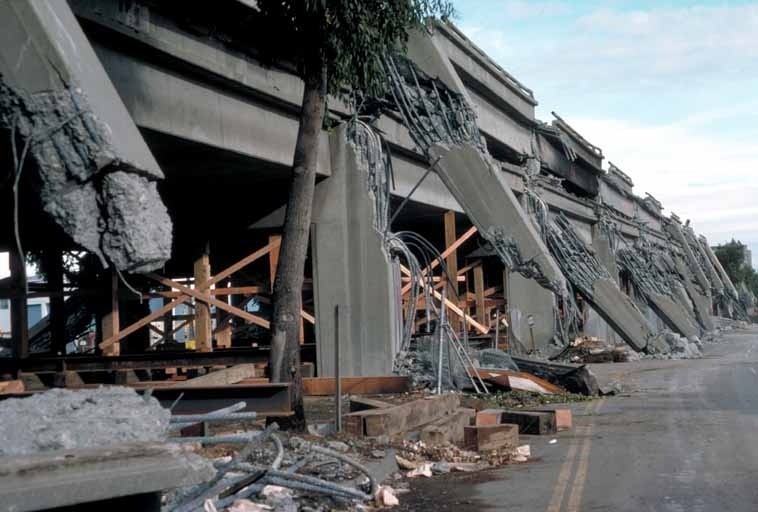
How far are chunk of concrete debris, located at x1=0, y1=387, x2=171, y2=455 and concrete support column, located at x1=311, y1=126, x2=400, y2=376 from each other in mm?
14596

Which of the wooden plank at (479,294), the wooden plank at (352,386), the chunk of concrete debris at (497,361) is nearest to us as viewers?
the wooden plank at (352,386)

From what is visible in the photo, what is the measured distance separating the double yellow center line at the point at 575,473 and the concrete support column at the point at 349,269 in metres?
7.08

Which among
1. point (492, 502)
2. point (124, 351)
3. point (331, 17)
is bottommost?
point (492, 502)

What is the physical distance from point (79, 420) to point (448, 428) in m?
8.09

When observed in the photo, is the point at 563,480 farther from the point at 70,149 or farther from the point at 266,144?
the point at 266,144

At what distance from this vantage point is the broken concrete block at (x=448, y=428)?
12431mm

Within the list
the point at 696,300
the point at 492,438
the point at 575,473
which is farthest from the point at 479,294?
the point at 696,300

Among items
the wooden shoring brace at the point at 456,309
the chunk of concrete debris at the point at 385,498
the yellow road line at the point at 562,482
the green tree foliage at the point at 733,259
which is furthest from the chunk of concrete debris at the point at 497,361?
the green tree foliage at the point at 733,259

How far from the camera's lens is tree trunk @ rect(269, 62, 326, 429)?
12.4 metres

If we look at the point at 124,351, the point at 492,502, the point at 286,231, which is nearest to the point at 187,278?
the point at 124,351

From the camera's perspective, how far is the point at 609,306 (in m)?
31.5

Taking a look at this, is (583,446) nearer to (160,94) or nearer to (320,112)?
(320,112)

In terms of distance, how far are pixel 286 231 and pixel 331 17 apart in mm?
2857

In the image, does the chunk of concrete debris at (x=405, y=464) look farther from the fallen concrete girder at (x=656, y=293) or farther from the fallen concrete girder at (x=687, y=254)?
the fallen concrete girder at (x=687, y=254)
